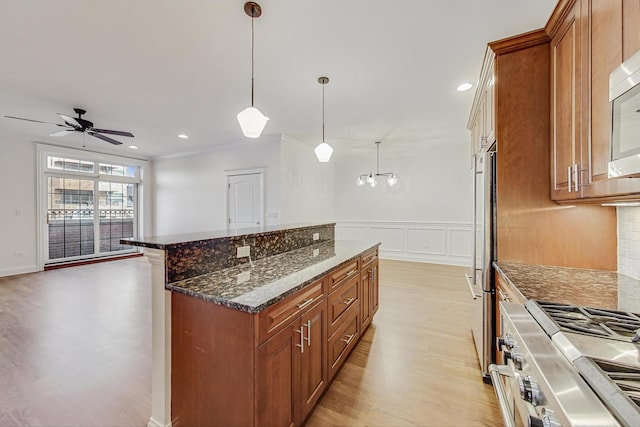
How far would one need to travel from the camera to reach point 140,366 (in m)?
2.09

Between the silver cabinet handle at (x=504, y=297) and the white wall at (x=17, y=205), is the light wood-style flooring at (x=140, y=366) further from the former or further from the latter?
the white wall at (x=17, y=205)

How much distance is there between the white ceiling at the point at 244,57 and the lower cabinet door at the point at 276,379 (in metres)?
2.14

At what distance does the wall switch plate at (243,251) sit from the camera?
183 cm

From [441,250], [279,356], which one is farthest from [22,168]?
[441,250]

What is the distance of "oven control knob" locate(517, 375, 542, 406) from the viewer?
746 mm

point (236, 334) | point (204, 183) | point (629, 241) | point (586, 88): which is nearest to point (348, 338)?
point (236, 334)

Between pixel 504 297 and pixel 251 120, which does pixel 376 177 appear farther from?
pixel 504 297

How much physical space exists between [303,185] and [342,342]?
4017mm

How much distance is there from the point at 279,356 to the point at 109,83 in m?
3.55

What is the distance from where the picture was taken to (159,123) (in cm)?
428

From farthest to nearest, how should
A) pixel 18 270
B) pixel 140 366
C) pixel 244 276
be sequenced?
pixel 18 270
pixel 140 366
pixel 244 276

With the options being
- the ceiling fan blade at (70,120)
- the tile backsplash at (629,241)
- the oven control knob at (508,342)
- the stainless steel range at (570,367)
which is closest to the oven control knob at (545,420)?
the stainless steel range at (570,367)

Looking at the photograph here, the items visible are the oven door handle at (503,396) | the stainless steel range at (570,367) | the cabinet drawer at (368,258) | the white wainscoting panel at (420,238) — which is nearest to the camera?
the stainless steel range at (570,367)

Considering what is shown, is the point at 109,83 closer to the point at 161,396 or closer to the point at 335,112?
the point at 335,112
